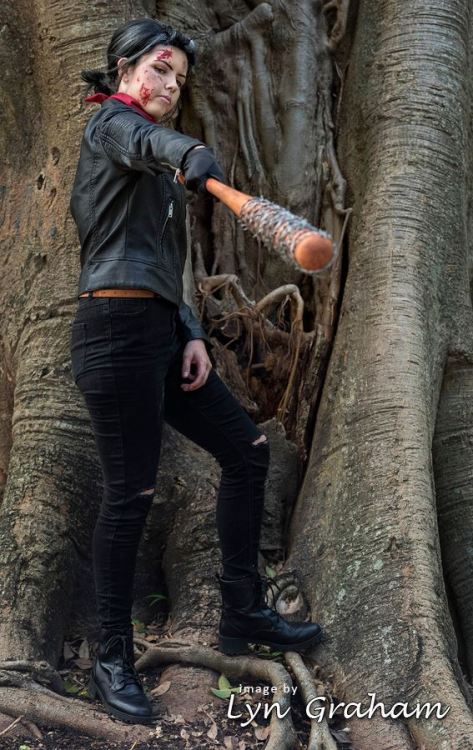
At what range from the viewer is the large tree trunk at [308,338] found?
3.53 meters

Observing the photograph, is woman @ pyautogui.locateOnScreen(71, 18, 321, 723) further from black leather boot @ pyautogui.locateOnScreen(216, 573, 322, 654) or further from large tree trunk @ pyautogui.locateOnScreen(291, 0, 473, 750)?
large tree trunk @ pyautogui.locateOnScreen(291, 0, 473, 750)

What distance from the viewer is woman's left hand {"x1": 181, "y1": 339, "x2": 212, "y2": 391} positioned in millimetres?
3119

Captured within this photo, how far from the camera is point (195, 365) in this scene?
319 centimetres

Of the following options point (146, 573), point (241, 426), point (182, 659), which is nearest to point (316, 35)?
point (241, 426)

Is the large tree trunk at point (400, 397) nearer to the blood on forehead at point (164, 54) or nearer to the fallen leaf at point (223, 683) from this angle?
the fallen leaf at point (223, 683)

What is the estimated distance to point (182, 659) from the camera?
11.4ft

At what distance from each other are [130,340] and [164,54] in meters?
0.94

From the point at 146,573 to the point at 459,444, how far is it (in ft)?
5.51

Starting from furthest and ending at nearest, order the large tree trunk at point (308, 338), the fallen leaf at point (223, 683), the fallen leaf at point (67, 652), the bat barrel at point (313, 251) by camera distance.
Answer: the fallen leaf at point (67, 652) < the large tree trunk at point (308, 338) < the fallen leaf at point (223, 683) < the bat barrel at point (313, 251)

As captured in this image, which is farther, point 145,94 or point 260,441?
point 260,441

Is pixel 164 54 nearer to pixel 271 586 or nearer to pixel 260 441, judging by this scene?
pixel 260 441

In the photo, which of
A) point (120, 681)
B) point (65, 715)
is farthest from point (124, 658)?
point (65, 715)

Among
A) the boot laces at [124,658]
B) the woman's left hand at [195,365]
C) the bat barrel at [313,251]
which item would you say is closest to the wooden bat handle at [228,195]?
the bat barrel at [313,251]

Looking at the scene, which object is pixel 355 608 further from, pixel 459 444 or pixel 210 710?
pixel 459 444
